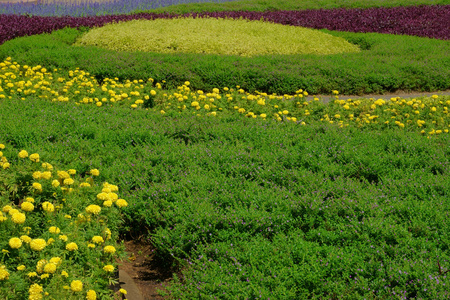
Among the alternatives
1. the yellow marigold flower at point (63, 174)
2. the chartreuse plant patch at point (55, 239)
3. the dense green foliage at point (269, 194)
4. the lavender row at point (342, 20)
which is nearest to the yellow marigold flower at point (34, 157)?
the chartreuse plant patch at point (55, 239)

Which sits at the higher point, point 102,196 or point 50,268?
point 102,196

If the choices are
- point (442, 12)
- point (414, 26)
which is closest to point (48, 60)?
point (414, 26)

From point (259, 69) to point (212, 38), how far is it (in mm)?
4526

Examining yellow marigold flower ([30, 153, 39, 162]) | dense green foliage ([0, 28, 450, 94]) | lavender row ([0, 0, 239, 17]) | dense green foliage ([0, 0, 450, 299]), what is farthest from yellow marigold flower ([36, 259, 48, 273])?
lavender row ([0, 0, 239, 17])

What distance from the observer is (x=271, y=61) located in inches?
424

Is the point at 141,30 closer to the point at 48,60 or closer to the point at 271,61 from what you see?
the point at 48,60

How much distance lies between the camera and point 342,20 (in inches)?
761

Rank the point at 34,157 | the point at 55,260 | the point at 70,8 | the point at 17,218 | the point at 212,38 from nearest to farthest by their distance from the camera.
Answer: the point at 55,260 < the point at 17,218 < the point at 34,157 < the point at 212,38 < the point at 70,8

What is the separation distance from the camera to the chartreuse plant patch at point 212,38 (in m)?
13.1

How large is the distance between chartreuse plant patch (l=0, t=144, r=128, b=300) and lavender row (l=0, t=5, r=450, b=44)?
43.6 ft

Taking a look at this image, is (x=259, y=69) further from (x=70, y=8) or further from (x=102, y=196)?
(x=70, y=8)

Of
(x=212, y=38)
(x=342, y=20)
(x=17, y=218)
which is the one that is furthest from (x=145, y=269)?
(x=342, y=20)

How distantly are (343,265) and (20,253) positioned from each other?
259cm

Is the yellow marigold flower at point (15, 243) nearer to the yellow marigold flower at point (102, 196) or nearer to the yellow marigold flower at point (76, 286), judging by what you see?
the yellow marigold flower at point (76, 286)
